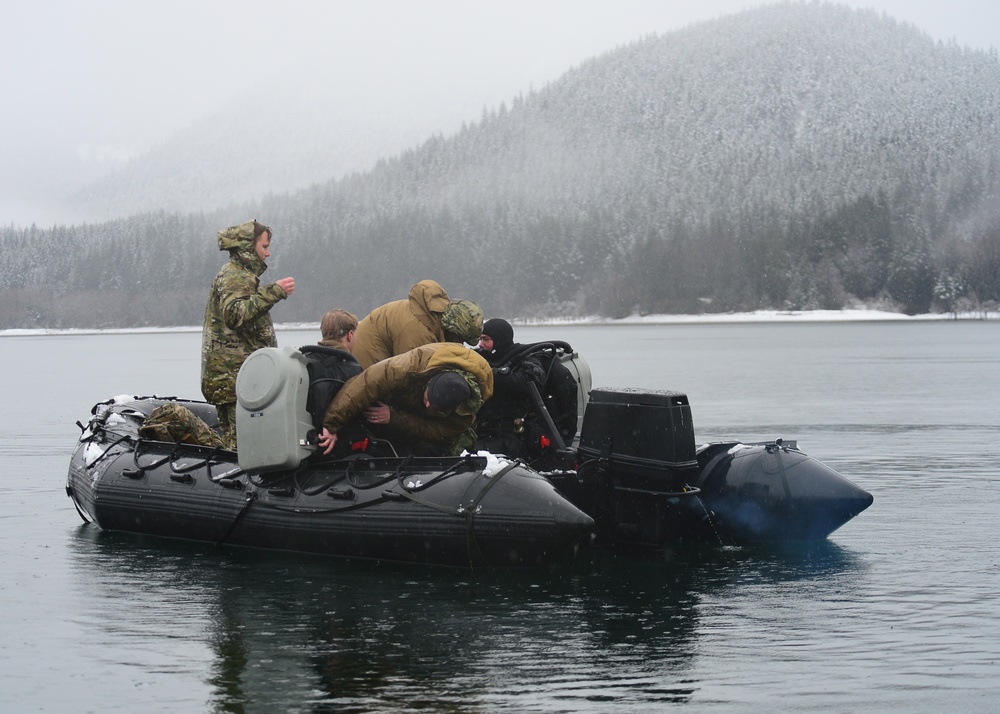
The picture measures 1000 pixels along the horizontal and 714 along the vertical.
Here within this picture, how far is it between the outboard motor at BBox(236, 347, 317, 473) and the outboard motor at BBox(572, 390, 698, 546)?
6.35 feet

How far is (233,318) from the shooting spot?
8789 millimetres

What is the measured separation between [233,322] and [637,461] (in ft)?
10.9

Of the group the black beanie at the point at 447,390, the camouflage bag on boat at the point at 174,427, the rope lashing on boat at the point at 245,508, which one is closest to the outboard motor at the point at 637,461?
the black beanie at the point at 447,390

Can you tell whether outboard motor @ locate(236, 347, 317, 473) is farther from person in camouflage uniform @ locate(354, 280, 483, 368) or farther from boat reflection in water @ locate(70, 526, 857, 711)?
boat reflection in water @ locate(70, 526, 857, 711)

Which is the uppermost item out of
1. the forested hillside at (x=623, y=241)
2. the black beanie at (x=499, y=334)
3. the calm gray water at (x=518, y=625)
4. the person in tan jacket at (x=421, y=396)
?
the forested hillside at (x=623, y=241)

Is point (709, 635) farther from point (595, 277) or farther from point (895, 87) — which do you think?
point (895, 87)

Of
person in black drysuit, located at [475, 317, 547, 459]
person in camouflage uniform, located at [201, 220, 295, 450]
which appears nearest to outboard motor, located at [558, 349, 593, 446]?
person in black drysuit, located at [475, 317, 547, 459]

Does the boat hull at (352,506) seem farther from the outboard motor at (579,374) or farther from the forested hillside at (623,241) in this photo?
the forested hillside at (623,241)

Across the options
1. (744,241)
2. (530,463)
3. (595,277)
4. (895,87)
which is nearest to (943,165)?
(744,241)

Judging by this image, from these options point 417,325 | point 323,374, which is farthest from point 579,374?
point 323,374

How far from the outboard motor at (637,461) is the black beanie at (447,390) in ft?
3.42

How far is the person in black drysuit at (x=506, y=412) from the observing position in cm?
866

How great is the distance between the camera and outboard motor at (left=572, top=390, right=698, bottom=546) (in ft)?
25.5

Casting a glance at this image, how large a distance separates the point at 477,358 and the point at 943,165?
5511 inches
